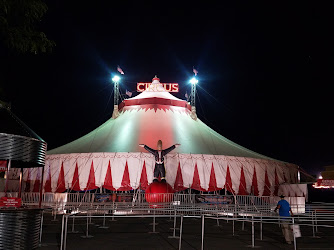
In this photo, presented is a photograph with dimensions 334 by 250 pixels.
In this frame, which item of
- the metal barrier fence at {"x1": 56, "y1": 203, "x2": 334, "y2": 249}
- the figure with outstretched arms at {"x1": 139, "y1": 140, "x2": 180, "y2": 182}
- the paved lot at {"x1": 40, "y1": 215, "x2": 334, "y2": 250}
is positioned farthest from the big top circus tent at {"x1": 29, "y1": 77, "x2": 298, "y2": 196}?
the paved lot at {"x1": 40, "y1": 215, "x2": 334, "y2": 250}

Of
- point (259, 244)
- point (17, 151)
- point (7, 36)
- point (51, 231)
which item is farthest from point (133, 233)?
point (7, 36)

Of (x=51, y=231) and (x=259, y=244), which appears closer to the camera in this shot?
(x=259, y=244)

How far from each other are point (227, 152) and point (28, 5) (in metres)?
14.6

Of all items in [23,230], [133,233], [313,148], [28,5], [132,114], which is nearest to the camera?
[23,230]

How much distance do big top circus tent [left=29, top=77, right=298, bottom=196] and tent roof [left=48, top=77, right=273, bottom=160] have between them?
0.17ft

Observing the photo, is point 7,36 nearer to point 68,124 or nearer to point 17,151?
point 17,151

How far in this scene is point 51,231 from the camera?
11.5 meters

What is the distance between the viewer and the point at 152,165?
1886 cm

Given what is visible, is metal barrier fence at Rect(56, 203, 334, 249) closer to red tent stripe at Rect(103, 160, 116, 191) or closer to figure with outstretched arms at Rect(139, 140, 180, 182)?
figure with outstretched arms at Rect(139, 140, 180, 182)

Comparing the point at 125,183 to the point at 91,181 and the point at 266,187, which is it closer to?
the point at 91,181

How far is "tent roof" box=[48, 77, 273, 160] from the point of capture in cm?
2056

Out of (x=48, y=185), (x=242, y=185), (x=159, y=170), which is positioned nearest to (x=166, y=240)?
(x=159, y=170)

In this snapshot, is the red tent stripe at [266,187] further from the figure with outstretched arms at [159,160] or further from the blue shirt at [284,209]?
the blue shirt at [284,209]

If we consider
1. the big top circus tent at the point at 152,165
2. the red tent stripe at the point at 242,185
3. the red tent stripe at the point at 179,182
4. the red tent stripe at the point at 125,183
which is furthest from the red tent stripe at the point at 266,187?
the red tent stripe at the point at 125,183
